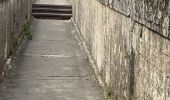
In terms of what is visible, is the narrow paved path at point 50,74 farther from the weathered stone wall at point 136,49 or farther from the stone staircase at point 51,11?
the stone staircase at point 51,11

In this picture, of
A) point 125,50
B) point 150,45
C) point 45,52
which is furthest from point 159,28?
point 45,52

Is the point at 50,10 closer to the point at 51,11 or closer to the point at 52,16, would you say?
the point at 51,11

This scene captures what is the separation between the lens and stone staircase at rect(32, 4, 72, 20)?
18.8m

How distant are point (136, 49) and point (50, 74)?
4.15 meters

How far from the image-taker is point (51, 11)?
19188mm

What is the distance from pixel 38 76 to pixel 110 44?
2325mm

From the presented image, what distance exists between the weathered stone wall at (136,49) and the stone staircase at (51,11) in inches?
450

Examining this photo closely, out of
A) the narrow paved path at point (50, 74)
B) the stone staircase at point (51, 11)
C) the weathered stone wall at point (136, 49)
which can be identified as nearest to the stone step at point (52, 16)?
the stone staircase at point (51, 11)

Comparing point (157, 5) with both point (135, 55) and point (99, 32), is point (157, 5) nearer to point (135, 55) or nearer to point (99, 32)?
point (135, 55)

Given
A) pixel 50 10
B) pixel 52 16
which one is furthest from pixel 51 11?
pixel 52 16

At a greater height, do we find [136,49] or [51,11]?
[136,49]

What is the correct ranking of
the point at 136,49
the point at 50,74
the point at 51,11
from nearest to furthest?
the point at 136,49, the point at 50,74, the point at 51,11

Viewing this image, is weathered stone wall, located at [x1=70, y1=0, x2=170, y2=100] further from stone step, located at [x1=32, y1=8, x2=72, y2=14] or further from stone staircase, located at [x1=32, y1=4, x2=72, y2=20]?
stone step, located at [x1=32, y1=8, x2=72, y2=14]

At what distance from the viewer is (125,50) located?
5133 millimetres
